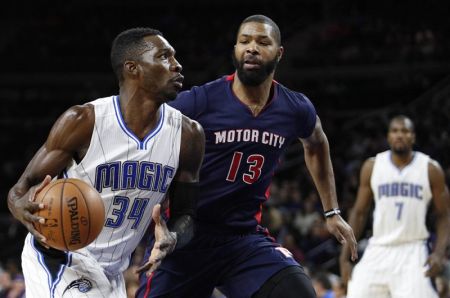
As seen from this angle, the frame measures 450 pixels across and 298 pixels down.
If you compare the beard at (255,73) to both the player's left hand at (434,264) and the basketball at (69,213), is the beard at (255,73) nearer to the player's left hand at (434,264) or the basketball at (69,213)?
the basketball at (69,213)

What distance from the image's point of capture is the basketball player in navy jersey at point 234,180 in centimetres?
527

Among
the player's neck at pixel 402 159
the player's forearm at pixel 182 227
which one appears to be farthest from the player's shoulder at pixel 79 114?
the player's neck at pixel 402 159

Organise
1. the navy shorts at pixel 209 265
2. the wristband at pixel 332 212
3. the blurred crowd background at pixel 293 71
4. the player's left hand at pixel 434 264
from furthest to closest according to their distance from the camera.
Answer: the blurred crowd background at pixel 293 71
the player's left hand at pixel 434 264
the wristband at pixel 332 212
the navy shorts at pixel 209 265

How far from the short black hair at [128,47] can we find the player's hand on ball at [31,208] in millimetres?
889

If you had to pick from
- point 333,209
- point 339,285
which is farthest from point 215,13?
point 333,209

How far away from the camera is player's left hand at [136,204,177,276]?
4.06 meters

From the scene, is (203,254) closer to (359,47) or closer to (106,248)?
(106,248)

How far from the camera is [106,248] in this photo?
14.8ft

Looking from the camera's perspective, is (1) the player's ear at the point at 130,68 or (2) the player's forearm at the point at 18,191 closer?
(2) the player's forearm at the point at 18,191

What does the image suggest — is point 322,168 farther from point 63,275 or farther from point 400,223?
point 63,275

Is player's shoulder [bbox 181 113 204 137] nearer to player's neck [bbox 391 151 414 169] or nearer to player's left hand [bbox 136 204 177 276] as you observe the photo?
player's left hand [bbox 136 204 177 276]

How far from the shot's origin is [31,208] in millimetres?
3994

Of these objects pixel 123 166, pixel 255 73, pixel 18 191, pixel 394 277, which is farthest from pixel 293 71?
pixel 18 191

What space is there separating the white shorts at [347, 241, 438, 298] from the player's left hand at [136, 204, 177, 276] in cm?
344
